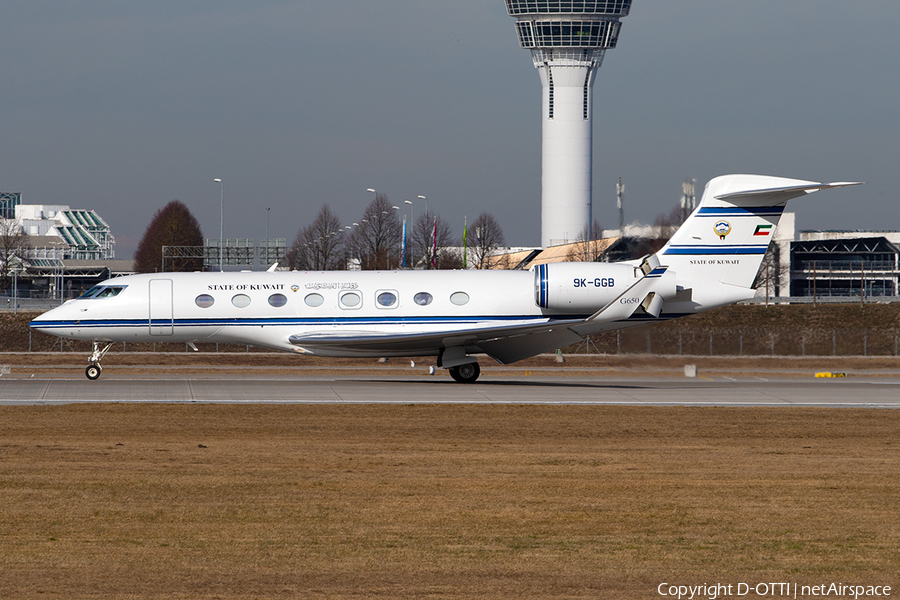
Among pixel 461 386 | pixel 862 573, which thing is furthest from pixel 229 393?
pixel 862 573

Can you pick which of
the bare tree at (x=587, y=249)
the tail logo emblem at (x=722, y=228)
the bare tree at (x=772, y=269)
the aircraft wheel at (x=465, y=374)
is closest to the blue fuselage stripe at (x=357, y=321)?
the aircraft wheel at (x=465, y=374)

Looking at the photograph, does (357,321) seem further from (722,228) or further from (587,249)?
(587,249)

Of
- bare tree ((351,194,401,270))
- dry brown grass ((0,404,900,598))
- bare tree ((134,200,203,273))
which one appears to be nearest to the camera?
dry brown grass ((0,404,900,598))

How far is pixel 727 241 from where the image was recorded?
91.1ft

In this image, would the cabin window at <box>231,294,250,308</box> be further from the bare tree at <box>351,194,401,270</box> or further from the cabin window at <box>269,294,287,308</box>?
the bare tree at <box>351,194,401,270</box>

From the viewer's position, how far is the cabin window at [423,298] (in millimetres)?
27703

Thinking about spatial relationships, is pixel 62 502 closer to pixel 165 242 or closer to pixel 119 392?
pixel 119 392

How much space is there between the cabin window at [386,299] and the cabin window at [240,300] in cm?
370

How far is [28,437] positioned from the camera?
16156mm

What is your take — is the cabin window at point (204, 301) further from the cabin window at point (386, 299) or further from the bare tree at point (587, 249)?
the bare tree at point (587, 249)

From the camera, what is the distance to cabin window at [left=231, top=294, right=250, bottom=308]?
2786 cm

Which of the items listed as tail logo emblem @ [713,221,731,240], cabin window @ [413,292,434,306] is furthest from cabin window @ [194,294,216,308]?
tail logo emblem @ [713,221,731,240]

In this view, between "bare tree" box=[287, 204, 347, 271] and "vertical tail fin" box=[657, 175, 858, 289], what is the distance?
173 ft

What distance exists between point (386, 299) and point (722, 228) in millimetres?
9714
